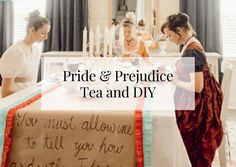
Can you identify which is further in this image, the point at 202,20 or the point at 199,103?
the point at 202,20

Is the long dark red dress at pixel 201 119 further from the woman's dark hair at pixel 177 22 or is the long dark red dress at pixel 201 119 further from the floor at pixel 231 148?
the floor at pixel 231 148

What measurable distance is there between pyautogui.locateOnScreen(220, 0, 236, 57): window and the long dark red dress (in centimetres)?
252

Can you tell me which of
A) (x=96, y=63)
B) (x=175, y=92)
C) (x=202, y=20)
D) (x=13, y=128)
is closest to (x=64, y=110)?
(x=13, y=128)

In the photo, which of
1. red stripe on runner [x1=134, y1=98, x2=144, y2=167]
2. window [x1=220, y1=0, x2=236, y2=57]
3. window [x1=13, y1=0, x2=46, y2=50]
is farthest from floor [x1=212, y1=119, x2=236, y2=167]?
window [x1=13, y1=0, x2=46, y2=50]

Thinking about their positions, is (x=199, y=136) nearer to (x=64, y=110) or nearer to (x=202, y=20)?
(x=64, y=110)

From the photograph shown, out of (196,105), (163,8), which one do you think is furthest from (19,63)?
(163,8)

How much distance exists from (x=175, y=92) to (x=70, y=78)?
0.67 meters

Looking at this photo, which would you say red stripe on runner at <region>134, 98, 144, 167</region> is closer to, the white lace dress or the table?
the table

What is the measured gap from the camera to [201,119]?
84.0 inches

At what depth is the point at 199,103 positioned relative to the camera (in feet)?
6.97

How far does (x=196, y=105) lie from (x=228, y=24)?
272 centimetres

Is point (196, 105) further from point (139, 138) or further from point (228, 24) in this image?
point (228, 24)

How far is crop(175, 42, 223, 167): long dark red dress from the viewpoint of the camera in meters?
2.12

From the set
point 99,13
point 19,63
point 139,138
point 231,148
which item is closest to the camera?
point 139,138
